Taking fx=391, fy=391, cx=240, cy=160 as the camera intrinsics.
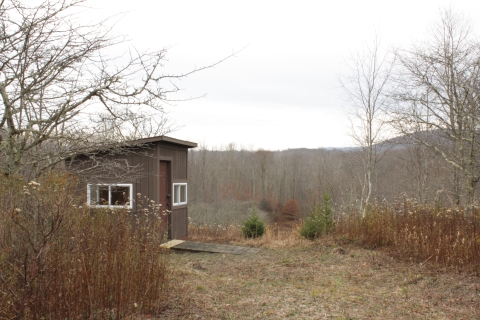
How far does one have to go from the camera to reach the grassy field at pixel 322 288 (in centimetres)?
447

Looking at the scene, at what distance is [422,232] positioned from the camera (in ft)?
24.2

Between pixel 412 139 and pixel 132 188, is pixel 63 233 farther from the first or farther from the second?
pixel 412 139

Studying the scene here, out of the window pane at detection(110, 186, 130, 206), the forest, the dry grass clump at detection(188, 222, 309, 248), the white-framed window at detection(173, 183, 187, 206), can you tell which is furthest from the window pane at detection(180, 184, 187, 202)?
the forest

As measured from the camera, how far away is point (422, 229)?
7.47 meters

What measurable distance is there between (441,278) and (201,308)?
3.73 m

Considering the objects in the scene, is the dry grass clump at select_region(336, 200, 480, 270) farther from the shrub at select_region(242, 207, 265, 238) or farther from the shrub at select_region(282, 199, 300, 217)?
the shrub at select_region(282, 199, 300, 217)

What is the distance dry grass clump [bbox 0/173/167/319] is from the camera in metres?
3.10

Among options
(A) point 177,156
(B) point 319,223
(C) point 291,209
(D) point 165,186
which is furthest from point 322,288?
(C) point 291,209

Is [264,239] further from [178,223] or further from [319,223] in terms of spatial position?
[178,223]

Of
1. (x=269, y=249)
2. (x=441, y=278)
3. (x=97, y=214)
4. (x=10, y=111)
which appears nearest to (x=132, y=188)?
(x=269, y=249)

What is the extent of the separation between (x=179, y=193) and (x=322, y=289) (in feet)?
20.8

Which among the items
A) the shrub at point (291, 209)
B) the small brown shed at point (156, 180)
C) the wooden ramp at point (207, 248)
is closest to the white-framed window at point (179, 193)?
the small brown shed at point (156, 180)

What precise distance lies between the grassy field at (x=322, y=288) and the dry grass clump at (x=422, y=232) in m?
0.30

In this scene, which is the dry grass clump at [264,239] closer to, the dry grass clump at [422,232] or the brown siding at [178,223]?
the brown siding at [178,223]
